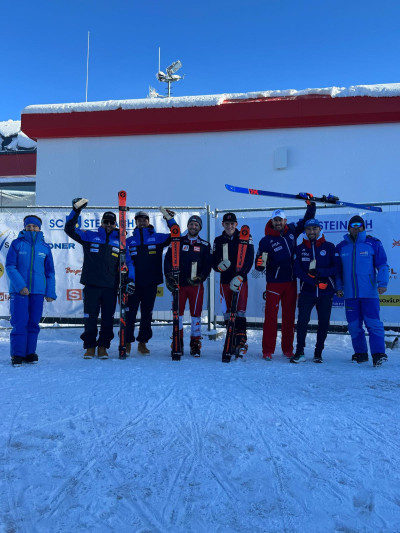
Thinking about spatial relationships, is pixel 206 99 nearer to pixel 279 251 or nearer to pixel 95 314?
pixel 279 251

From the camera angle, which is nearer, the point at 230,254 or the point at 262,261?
the point at 262,261

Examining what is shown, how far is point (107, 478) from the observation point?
210cm

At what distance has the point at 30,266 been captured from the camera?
16.4 ft

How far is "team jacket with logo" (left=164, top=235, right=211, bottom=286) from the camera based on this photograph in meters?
5.47

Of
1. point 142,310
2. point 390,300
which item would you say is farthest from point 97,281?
point 390,300

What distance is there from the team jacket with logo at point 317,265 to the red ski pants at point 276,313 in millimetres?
208

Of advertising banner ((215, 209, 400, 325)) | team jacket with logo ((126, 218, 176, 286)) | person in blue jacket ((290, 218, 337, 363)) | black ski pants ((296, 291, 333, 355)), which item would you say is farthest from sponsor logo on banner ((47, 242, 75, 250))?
black ski pants ((296, 291, 333, 355))

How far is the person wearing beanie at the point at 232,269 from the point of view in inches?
211

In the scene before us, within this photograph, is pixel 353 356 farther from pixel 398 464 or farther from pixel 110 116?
pixel 110 116

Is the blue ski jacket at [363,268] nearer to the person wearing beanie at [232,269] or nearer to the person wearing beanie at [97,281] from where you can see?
the person wearing beanie at [232,269]

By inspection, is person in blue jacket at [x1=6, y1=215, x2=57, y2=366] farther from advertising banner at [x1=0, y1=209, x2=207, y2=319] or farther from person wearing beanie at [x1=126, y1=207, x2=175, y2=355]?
advertising banner at [x1=0, y1=209, x2=207, y2=319]

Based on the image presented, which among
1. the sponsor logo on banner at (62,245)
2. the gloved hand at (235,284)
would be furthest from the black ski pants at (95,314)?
the sponsor logo on banner at (62,245)

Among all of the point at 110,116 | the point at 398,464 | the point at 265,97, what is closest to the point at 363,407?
the point at 398,464

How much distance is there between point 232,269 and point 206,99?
19.4ft
